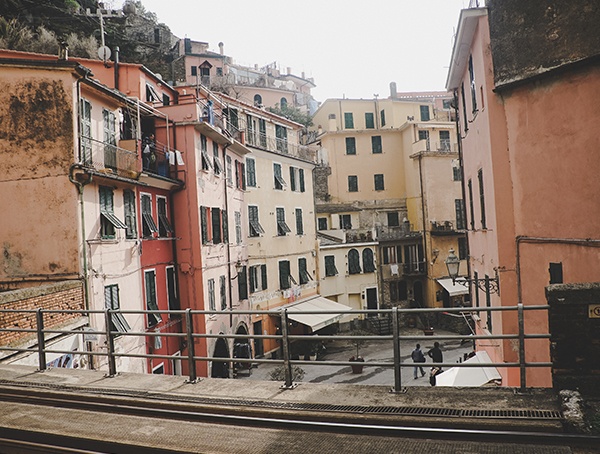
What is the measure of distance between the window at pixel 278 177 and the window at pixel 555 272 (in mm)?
24808

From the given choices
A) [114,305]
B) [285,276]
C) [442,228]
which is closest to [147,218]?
[114,305]

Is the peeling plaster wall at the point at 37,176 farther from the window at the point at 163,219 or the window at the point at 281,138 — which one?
the window at the point at 281,138

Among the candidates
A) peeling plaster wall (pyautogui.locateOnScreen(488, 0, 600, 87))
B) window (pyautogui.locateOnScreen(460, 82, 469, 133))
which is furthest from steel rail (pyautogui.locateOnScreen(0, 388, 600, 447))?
window (pyautogui.locateOnScreen(460, 82, 469, 133))

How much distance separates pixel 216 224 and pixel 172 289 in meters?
4.43

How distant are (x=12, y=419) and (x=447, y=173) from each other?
42377 mm

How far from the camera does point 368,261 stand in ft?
137

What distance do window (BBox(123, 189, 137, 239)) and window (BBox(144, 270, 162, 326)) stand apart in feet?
6.18

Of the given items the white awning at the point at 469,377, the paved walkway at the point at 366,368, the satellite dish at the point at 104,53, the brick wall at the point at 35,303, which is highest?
the satellite dish at the point at 104,53

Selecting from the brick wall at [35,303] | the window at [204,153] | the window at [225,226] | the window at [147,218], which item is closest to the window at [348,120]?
the window at [225,226]

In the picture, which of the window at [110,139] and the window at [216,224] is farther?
the window at [216,224]

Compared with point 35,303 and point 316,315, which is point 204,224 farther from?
point 35,303

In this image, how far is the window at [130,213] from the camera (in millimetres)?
20328

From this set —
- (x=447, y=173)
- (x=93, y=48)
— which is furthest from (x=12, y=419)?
(x=447, y=173)

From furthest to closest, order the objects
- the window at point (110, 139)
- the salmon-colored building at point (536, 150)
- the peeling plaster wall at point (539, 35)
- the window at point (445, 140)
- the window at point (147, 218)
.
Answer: the window at point (445, 140) → the window at point (147, 218) → the window at point (110, 139) → the salmon-colored building at point (536, 150) → the peeling plaster wall at point (539, 35)
